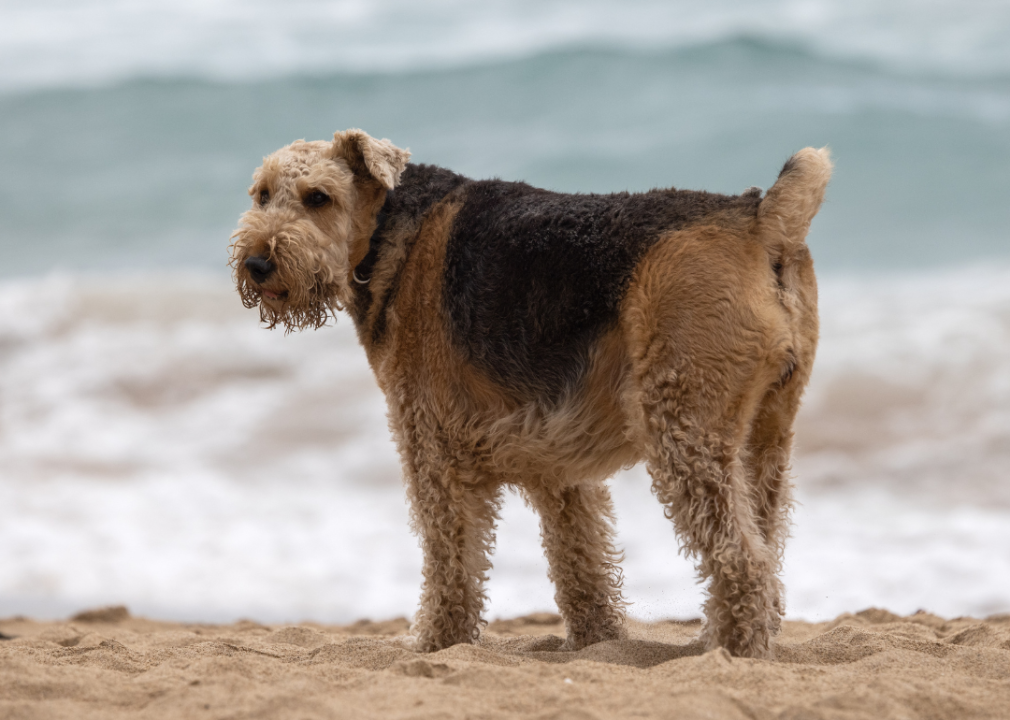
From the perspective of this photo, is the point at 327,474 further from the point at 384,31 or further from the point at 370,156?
the point at 384,31

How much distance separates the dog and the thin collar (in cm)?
1

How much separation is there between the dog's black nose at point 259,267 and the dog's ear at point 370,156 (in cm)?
70

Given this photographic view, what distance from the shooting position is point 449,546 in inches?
172

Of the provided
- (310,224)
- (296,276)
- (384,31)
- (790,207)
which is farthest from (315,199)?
(384,31)

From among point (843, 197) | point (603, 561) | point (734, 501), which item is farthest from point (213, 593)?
point (843, 197)

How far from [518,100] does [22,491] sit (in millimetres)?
14395

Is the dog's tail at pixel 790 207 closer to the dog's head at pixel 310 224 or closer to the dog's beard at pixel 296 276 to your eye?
the dog's head at pixel 310 224

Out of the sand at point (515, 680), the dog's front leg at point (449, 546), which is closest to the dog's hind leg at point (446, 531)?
the dog's front leg at point (449, 546)

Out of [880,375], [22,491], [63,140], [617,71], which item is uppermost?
[617,71]

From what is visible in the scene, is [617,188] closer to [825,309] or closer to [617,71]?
[617,71]

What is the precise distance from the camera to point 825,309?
12.0 m

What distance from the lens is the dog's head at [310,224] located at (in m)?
4.26

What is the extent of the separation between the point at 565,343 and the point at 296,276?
Result: 4.33 feet

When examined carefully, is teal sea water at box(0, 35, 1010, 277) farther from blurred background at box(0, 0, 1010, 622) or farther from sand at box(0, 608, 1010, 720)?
sand at box(0, 608, 1010, 720)
